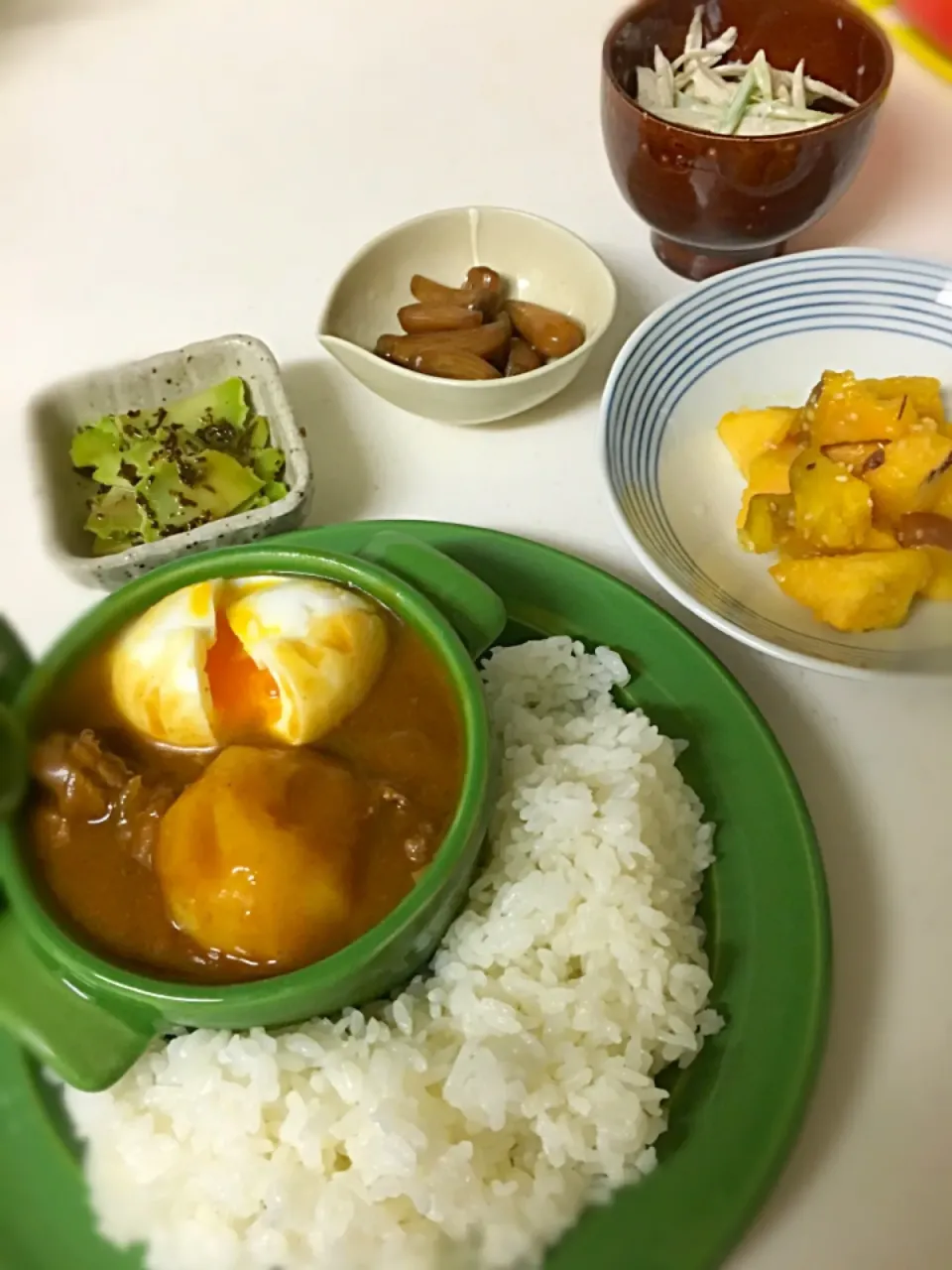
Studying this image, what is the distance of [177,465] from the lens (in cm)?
107

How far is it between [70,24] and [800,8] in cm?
117

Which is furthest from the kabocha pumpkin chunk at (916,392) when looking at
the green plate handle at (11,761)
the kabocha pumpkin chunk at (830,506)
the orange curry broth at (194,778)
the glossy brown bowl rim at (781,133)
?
the green plate handle at (11,761)

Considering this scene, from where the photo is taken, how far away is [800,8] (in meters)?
1.18

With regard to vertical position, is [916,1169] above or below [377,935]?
below

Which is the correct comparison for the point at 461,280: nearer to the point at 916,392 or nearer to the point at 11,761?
the point at 916,392

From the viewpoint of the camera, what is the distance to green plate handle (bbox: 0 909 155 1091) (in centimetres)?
69

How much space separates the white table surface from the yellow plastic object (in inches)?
1.4

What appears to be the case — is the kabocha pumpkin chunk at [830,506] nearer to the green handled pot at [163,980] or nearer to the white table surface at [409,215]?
the white table surface at [409,215]

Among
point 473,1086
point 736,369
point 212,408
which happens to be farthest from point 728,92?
point 473,1086

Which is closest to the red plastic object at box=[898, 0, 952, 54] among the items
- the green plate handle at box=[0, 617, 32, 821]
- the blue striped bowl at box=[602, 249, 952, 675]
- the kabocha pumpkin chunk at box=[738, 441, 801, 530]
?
the blue striped bowl at box=[602, 249, 952, 675]

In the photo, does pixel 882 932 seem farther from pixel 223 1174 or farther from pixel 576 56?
pixel 576 56

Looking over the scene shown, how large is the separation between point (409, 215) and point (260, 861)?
981mm

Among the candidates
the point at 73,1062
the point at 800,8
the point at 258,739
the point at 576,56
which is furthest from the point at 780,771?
the point at 576,56

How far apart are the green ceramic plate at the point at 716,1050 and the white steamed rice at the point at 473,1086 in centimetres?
2
